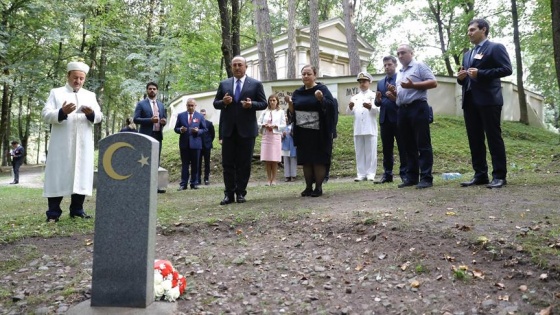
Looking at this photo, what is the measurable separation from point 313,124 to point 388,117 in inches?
87.6

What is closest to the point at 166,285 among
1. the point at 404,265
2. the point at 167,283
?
the point at 167,283

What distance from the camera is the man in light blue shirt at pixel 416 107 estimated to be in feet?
22.3

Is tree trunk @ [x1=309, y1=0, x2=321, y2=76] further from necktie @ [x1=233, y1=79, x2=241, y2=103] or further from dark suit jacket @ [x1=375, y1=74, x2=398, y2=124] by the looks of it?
necktie @ [x1=233, y1=79, x2=241, y2=103]

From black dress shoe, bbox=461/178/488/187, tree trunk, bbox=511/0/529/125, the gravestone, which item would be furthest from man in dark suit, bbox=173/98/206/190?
tree trunk, bbox=511/0/529/125

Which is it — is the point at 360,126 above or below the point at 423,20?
below

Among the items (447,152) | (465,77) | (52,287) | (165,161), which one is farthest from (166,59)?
(52,287)

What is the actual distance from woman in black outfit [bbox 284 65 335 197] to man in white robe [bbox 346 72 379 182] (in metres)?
2.35

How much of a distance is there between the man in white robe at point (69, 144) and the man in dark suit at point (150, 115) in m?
3.20

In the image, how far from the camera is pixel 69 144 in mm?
5699

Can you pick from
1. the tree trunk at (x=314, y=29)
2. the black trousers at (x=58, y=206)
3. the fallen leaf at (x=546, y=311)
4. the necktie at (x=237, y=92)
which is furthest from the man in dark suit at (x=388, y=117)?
the tree trunk at (x=314, y=29)

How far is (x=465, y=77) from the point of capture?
628cm

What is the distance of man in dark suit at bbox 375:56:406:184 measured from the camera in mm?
8234

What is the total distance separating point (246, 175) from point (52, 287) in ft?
11.6

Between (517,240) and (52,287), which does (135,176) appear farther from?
(517,240)
